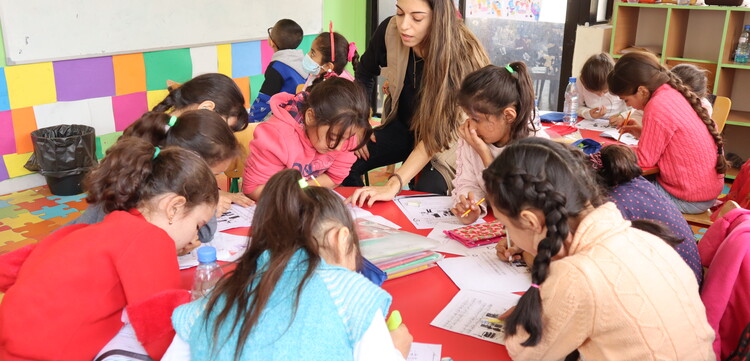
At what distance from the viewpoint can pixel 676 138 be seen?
2.79 m

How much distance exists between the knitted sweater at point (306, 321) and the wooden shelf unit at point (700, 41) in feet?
13.5

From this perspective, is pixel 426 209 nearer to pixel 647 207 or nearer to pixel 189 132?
pixel 647 207

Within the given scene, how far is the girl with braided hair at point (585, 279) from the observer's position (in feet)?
3.96

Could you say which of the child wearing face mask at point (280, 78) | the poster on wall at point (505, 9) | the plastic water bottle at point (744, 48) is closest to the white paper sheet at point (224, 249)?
the child wearing face mask at point (280, 78)

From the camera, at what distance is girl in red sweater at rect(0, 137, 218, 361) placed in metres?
1.27

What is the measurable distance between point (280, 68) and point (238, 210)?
2.25 m

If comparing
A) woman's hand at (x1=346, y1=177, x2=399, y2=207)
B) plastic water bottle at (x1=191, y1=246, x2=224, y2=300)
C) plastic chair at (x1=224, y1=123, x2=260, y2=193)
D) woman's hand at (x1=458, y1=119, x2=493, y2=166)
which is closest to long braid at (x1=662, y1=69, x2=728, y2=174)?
woman's hand at (x1=458, y1=119, x2=493, y2=166)

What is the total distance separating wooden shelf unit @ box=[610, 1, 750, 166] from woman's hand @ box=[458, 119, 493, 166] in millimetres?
2883

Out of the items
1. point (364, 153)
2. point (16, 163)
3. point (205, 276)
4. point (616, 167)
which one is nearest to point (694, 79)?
point (364, 153)

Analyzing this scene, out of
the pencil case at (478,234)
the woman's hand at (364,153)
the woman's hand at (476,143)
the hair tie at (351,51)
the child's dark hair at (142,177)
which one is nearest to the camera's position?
the child's dark hair at (142,177)

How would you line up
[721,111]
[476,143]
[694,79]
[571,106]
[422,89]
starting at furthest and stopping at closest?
[571,106], [721,111], [694,79], [422,89], [476,143]

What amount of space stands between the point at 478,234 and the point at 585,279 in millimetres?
710

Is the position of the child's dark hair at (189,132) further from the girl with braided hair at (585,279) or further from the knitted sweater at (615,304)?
the knitted sweater at (615,304)

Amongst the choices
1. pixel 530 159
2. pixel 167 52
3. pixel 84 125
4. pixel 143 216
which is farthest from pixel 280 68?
pixel 530 159
